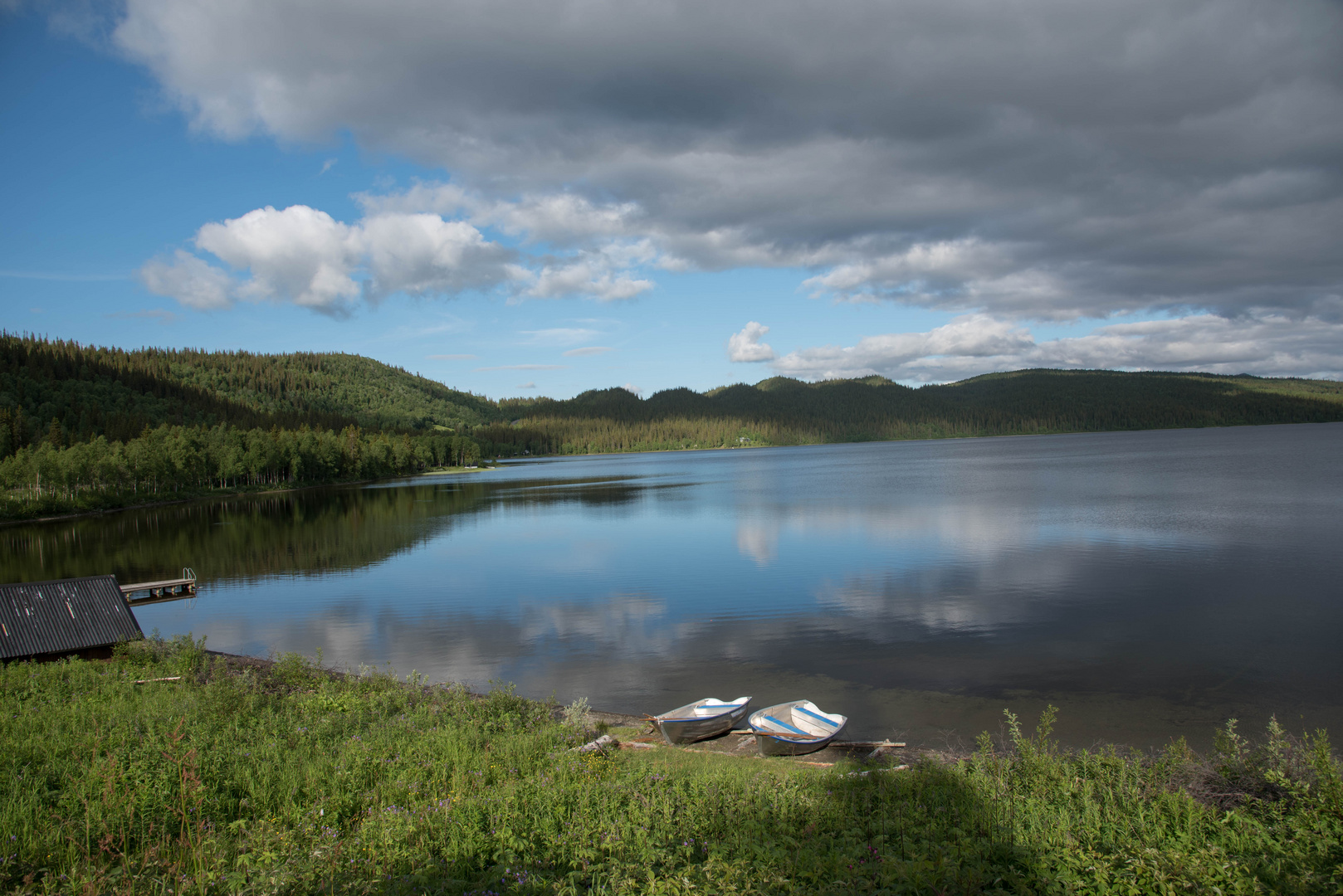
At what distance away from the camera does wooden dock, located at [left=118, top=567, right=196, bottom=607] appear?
29.8 metres

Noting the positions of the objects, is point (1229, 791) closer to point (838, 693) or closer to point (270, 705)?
point (838, 693)

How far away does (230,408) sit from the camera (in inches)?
6619

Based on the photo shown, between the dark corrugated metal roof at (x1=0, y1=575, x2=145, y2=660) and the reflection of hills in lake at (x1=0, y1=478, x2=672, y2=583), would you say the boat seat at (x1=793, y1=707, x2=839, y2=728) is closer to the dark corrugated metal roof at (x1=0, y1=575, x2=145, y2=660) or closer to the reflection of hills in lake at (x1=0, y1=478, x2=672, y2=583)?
Result: the dark corrugated metal roof at (x1=0, y1=575, x2=145, y2=660)

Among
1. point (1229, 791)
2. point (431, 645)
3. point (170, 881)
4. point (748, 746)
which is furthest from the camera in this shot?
point (431, 645)

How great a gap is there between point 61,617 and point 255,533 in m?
38.1

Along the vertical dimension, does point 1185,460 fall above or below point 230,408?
below

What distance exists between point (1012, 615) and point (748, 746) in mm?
12973

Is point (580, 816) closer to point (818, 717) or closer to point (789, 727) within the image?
point (789, 727)

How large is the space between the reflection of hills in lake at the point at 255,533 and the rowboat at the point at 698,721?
2731cm

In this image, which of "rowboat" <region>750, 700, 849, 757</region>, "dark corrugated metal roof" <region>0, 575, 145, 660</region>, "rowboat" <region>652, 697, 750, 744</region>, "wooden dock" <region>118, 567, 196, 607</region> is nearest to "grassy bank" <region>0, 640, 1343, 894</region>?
"rowboat" <region>750, 700, 849, 757</region>

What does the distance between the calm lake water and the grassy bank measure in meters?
5.32

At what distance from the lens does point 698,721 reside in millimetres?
12508

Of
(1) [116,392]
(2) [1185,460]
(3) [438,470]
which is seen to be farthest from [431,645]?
(1) [116,392]

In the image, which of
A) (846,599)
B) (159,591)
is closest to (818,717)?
(846,599)
